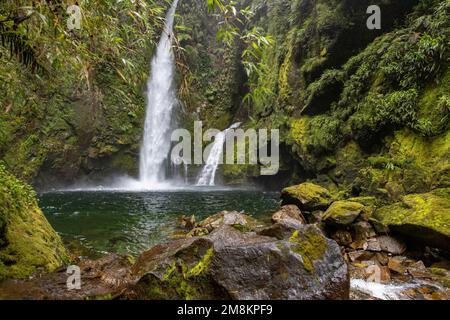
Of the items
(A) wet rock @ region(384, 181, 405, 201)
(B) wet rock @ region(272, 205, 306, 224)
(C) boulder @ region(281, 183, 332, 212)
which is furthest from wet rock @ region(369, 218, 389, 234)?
(C) boulder @ region(281, 183, 332, 212)

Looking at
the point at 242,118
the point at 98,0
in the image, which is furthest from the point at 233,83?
the point at 98,0

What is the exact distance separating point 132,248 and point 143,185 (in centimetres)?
1506

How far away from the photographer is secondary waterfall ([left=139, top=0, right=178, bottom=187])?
76.1ft

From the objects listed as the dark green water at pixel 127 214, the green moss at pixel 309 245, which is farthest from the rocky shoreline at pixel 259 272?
the dark green water at pixel 127 214

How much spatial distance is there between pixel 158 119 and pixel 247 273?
22.1m

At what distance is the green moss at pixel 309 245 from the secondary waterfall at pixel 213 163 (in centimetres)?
1844

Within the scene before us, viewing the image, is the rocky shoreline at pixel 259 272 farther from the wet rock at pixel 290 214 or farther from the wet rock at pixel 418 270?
the wet rock at pixel 290 214

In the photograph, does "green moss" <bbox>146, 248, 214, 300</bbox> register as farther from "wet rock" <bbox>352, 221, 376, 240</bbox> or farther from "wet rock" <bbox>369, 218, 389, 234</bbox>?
"wet rock" <bbox>369, 218, 389, 234</bbox>

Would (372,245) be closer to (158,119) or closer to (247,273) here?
(247,273)

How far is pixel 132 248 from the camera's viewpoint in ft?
25.0

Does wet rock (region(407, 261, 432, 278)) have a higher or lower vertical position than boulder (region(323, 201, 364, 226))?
lower

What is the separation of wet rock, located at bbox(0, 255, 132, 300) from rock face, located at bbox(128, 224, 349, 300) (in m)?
0.60
